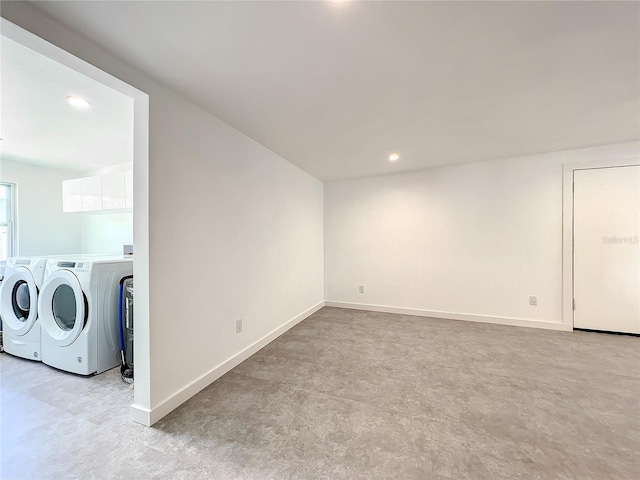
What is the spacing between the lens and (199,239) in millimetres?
1943

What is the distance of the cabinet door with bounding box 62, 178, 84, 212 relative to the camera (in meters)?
3.27

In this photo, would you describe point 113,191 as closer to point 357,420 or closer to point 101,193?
point 101,193

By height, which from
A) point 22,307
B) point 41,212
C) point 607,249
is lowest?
point 22,307

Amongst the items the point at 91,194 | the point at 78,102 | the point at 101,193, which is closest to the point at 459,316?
the point at 78,102

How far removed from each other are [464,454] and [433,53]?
2215 millimetres

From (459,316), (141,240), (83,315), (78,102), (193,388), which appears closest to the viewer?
(141,240)

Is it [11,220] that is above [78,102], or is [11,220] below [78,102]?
below

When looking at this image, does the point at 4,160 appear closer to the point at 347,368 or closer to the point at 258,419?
the point at 258,419

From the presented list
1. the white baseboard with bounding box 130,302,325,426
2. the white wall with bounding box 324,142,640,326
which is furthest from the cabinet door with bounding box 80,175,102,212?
the white wall with bounding box 324,142,640,326

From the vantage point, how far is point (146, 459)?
1.32 metres

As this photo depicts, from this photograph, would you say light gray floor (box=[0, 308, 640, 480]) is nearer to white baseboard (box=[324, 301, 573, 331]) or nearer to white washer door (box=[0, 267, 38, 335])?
white washer door (box=[0, 267, 38, 335])

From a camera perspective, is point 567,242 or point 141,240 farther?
point 567,242

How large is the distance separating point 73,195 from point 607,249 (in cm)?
676

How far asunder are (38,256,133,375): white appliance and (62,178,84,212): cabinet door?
131cm
